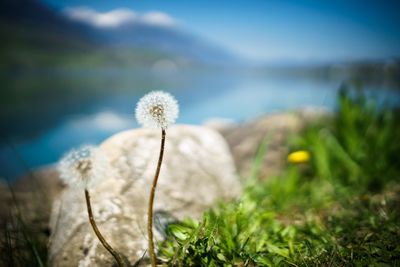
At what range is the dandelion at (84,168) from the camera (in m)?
1.78

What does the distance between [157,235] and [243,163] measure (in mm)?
3626

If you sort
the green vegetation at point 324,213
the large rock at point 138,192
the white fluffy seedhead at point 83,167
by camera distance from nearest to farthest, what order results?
the white fluffy seedhead at point 83,167 → the green vegetation at point 324,213 → the large rock at point 138,192

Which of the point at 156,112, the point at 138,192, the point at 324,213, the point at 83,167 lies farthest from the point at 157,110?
the point at 324,213

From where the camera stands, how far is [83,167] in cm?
178

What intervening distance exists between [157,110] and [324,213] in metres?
2.83

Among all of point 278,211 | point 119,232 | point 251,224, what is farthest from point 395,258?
point 119,232

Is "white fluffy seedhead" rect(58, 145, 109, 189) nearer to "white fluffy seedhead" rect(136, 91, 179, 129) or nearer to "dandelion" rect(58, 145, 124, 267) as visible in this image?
"dandelion" rect(58, 145, 124, 267)

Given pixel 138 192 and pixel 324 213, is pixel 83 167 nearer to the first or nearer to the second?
pixel 138 192

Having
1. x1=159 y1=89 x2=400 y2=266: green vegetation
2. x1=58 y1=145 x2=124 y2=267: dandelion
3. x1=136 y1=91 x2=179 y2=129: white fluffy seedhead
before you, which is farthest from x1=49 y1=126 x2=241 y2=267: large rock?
x1=136 y1=91 x2=179 y2=129: white fluffy seedhead

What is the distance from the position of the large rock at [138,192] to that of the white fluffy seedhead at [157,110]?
1.14m

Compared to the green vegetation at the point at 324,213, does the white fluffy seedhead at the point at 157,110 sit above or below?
above

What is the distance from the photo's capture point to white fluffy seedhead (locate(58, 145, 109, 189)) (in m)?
1.78

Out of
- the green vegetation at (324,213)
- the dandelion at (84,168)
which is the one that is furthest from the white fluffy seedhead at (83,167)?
the green vegetation at (324,213)

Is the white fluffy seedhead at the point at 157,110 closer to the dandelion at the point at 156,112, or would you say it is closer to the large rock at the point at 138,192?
the dandelion at the point at 156,112
